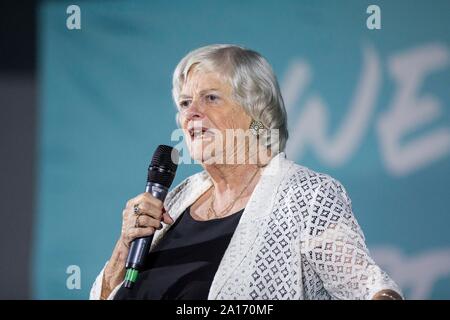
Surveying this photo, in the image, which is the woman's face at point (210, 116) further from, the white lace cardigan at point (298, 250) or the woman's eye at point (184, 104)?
the white lace cardigan at point (298, 250)

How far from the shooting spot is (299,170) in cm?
169

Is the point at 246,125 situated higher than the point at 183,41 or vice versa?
the point at 183,41

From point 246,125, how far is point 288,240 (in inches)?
14.8

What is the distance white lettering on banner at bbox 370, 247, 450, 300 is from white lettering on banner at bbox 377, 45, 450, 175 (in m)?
0.25

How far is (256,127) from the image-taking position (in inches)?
71.5

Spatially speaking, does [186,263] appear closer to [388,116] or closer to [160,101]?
[160,101]

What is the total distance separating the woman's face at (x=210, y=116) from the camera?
5.87 feet

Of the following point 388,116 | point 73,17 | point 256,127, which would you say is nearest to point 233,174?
point 256,127

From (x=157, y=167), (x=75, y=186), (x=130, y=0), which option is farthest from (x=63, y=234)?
(x=130, y=0)

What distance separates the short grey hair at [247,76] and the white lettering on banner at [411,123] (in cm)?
41

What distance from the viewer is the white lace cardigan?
1526 millimetres

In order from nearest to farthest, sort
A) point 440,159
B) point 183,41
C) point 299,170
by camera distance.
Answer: point 299,170 → point 440,159 → point 183,41

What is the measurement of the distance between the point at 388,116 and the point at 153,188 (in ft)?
2.62

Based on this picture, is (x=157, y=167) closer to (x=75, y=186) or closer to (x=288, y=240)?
(x=288, y=240)
